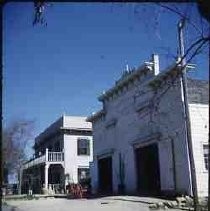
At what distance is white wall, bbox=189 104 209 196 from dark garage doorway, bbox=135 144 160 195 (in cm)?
406

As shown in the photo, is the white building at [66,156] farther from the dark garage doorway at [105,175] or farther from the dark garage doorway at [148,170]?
the dark garage doorway at [148,170]

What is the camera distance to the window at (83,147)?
5081cm

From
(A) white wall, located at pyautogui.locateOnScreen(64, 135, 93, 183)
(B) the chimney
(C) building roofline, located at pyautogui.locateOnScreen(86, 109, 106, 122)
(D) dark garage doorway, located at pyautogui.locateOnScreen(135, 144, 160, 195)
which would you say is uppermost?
(B) the chimney

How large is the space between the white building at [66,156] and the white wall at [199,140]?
26.6 m

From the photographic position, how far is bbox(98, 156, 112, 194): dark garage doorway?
36.1m

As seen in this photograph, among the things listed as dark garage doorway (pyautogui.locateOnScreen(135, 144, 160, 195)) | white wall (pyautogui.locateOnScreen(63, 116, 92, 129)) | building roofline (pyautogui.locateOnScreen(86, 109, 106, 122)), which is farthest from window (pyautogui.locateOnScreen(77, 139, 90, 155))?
dark garage doorway (pyautogui.locateOnScreen(135, 144, 160, 195))

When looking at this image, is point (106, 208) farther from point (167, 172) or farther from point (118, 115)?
point (118, 115)

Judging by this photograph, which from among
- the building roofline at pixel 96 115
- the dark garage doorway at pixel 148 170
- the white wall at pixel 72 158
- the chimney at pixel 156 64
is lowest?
the dark garage doorway at pixel 148 170

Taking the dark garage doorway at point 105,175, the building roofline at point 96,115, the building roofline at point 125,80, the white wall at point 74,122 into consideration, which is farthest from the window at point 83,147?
the building roofline at point 125,80

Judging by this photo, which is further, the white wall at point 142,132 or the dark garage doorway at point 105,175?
the dark garage doorway at point 105,175

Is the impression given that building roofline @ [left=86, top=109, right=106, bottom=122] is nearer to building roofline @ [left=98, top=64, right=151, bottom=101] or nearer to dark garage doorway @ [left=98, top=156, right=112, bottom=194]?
building roofline @ [left=98, top=64, right=151, bottom=101]

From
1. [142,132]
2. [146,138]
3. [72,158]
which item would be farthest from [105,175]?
[72,158]

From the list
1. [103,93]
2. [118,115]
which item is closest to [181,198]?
[118,115]

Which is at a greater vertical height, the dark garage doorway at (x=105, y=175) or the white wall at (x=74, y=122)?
the white wall at (x=74, y=122)
